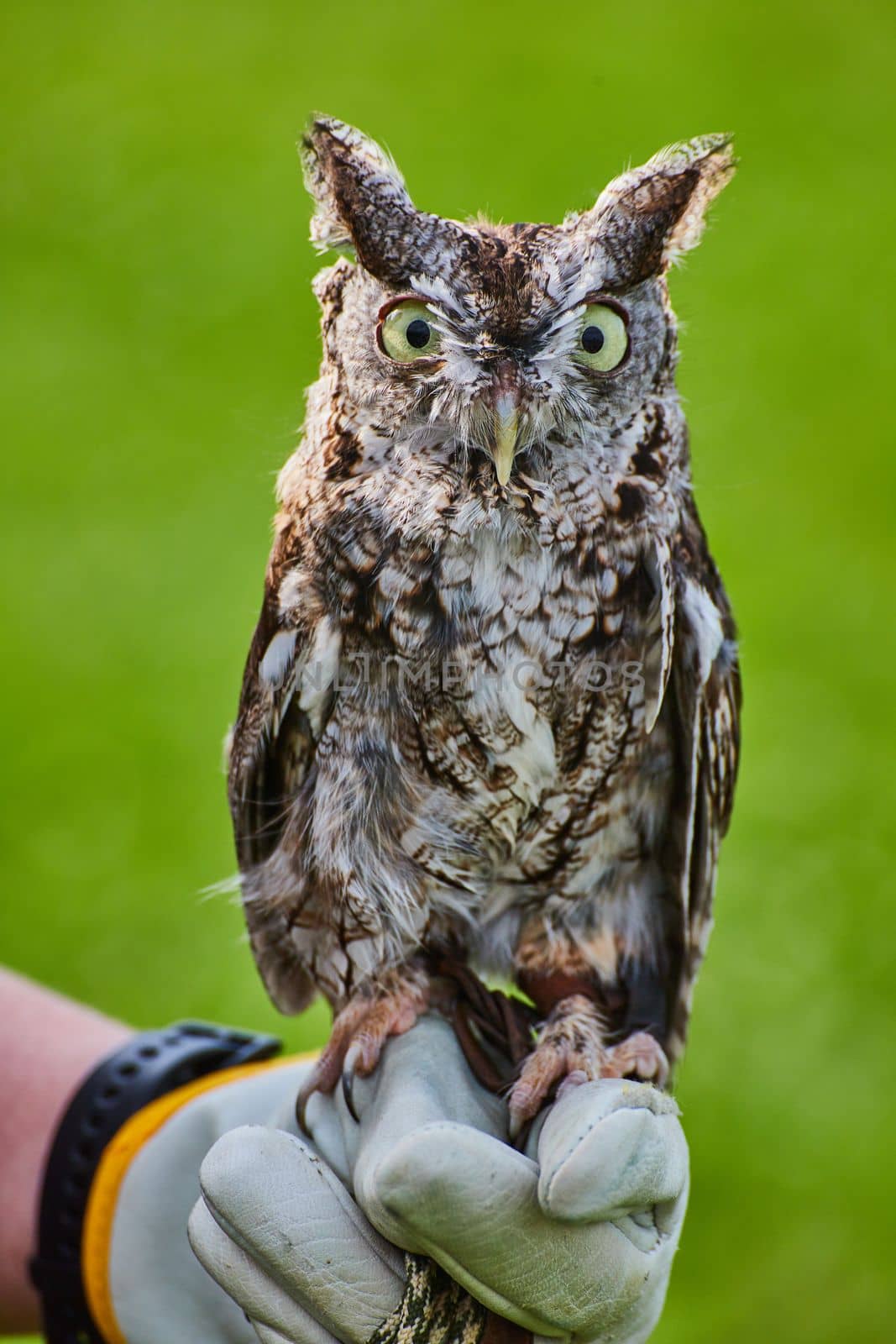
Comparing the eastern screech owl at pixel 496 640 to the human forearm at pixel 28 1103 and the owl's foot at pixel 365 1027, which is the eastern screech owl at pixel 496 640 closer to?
the owl's foot at pixel 365 1027

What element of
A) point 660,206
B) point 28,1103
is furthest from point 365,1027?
point 660,206

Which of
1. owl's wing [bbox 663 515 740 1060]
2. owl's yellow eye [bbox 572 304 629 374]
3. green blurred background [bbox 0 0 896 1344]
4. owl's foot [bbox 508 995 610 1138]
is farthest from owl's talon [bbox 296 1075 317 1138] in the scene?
green blurred background [bbox 0 0 896 1344]

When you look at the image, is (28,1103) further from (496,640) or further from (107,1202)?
(496,640)

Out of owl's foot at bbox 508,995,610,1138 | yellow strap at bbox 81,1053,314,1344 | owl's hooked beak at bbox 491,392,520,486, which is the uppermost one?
owl's hooked beak at bbox 491,392,520,486

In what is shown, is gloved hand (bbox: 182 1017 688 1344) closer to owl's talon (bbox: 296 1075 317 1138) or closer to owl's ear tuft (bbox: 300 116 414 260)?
owl's talon (bbox: 296 1075 317 1138)

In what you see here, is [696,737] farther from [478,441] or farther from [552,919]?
[478,441]

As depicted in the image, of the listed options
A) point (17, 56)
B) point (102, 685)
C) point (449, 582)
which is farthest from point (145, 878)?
point (17, 56)
